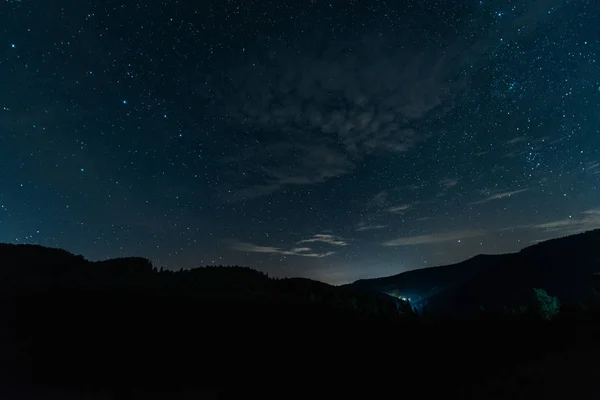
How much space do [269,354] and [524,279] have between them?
141ft

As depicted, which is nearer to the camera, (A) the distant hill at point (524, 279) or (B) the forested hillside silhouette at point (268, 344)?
(B) the forested hillside silhouette at point (268, 344)

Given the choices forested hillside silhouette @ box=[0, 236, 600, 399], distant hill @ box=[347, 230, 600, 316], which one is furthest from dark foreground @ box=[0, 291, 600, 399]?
distant hill @ box=[347, 230, 600, 316]

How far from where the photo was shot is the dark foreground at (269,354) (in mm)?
4203

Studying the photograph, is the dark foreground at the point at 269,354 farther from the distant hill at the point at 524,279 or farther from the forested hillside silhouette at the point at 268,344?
the distant hill at the point at 524,279

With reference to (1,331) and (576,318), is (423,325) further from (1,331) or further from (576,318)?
(1,331)

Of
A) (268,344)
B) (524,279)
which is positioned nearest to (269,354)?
(268,344)

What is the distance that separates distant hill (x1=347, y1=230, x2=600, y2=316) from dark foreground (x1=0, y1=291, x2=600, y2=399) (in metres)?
28.1

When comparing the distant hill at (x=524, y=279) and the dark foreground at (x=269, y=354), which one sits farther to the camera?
the distant hill at (x=524, y=279)

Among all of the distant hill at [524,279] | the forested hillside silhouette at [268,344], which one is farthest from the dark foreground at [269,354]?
the distant hill at [524,279]

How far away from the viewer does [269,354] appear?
5.19m

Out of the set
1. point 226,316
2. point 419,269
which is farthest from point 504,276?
point 226,316

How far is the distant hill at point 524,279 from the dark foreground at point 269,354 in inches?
1107

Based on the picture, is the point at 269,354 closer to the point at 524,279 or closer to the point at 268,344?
the point at 268,344

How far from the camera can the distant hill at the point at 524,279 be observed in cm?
3294
